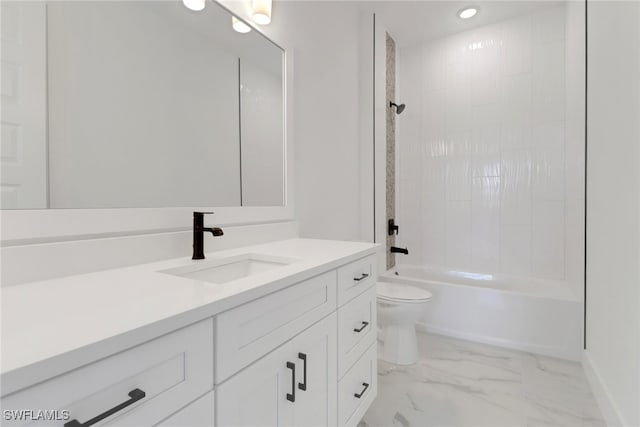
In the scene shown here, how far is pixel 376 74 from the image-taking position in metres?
2.51

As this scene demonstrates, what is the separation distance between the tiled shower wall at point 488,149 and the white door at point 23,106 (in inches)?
114

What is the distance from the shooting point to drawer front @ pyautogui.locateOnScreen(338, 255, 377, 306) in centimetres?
105

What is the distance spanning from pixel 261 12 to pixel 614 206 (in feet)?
5.94

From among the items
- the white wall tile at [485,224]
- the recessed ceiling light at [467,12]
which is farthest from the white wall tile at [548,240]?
the recessed ceiling light at [467,12]

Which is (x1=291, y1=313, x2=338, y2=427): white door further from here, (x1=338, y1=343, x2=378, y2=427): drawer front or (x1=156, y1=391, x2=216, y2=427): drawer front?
(x1=156, y1=391, x2=216, y2=427): drawer front

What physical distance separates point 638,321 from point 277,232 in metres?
1.47

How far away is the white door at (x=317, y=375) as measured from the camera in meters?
0.83

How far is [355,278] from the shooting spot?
115 cm

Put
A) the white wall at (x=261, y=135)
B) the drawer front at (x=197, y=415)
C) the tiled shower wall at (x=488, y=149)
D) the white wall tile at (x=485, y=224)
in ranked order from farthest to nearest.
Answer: the white wall tile at (x=485, y=224) < the tiled shower wall at (x=488, y=149) < the white wall at (x=261, y=135) < the drawer front at (x=197, y=415)

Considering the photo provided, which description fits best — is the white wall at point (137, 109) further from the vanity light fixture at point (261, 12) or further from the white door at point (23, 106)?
the vanity light fixture at point (261, 12)

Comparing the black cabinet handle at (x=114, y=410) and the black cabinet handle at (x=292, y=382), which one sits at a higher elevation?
the black cabinet handle at (x=114, y=410)

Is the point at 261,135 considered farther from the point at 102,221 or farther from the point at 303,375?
the point at 303,375

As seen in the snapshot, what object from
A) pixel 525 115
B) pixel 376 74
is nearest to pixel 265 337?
pixel 376 74

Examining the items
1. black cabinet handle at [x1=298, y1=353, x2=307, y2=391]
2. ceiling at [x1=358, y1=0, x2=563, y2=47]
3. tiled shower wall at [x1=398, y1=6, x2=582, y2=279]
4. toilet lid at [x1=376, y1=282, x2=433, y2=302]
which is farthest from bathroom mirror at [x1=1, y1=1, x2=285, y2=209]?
tiled shower wall at [x1=398, y1=6, x2=582, y2=279]
